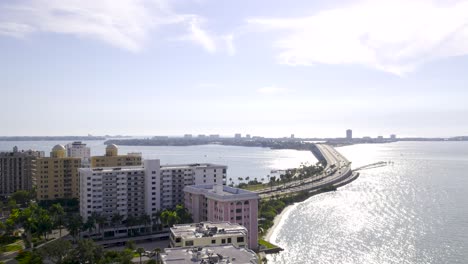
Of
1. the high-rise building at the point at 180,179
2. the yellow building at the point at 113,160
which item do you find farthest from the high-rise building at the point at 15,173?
the high-rise building at the point at 180,179

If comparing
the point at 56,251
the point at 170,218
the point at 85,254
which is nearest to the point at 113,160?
the point at 170,218

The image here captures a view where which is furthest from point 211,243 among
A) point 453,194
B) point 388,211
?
point 453,194

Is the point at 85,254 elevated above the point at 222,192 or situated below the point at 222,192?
below

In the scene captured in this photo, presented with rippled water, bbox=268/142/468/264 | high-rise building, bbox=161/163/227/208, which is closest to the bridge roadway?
rippled water, bbox=268/142/468/264

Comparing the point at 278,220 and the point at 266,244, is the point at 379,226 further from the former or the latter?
the point at 266,244

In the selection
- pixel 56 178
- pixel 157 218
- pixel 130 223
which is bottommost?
pixel 130 223
